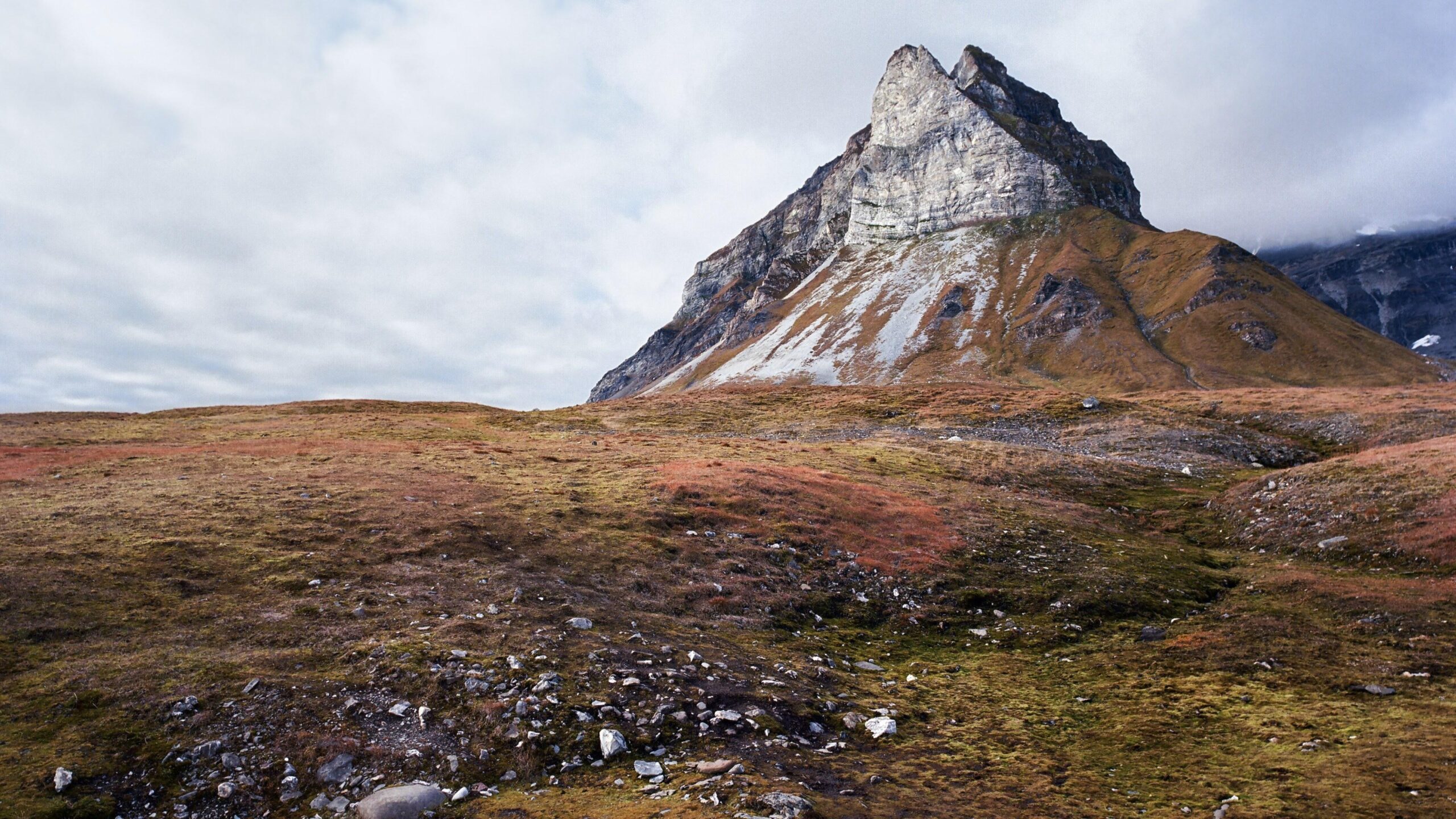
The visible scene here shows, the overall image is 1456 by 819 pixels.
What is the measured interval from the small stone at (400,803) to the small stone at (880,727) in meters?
7.68

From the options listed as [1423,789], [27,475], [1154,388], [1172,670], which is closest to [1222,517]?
[1172,670]

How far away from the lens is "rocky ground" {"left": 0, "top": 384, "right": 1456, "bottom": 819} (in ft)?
32.6

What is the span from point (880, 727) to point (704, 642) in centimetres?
498

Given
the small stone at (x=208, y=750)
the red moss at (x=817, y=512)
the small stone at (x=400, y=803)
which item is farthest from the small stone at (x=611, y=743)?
the red moss at (x=817, y=512)

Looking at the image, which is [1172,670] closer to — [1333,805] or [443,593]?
[1333,805]

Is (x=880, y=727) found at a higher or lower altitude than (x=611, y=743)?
lower

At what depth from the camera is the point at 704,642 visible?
1602 cm

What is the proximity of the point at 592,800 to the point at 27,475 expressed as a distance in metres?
35.2

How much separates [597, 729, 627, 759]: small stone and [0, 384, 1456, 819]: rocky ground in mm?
228

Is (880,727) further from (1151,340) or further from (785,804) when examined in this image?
(1151,340)

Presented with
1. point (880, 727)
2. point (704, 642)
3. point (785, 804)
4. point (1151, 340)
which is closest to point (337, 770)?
point (785, 804)

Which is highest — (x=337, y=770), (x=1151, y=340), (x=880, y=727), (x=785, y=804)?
(x=1151, y=340)

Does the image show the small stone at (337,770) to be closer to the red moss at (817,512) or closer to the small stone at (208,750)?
the small stone at (208,750)

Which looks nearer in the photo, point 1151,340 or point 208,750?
point 208,750
